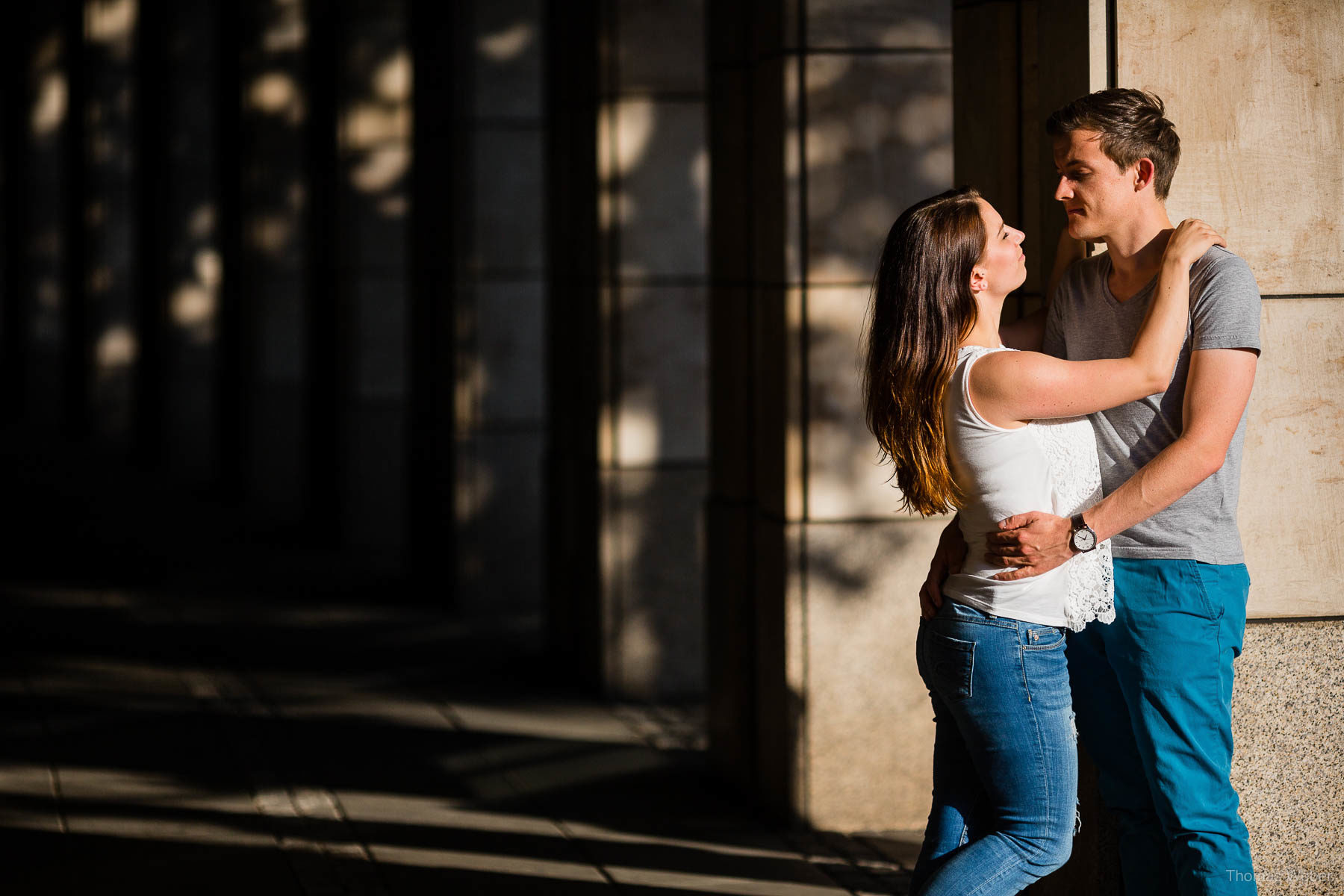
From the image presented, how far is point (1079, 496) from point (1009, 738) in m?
0.53

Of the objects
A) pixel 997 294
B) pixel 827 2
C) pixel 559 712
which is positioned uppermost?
pixel 827 2

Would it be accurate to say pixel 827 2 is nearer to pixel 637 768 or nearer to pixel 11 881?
pixel 637 768

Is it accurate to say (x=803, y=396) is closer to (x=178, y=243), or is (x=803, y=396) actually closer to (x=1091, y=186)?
(x=1091, y=186)

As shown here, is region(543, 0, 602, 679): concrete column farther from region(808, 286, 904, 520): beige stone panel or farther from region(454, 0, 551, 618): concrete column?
region(808, 286, 904, 520): beige stone panel

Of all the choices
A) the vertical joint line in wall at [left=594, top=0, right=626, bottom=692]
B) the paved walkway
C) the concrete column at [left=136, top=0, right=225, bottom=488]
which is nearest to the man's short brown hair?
the paved walkway

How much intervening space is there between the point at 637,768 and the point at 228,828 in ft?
5.87

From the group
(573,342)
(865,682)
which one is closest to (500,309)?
(573,342)

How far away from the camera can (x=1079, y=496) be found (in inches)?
138

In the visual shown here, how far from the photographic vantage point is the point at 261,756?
7121mm

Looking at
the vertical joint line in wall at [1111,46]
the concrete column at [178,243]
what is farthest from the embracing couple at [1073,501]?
the concrete column at [178,243]

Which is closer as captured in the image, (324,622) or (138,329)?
(324,622)

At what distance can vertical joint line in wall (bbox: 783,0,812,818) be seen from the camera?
241 inches

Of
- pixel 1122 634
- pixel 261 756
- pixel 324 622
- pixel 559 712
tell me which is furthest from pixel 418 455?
pixel 1122 634

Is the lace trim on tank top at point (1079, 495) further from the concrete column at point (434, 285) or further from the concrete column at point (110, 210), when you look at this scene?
the concrete column at point (110, 210)
